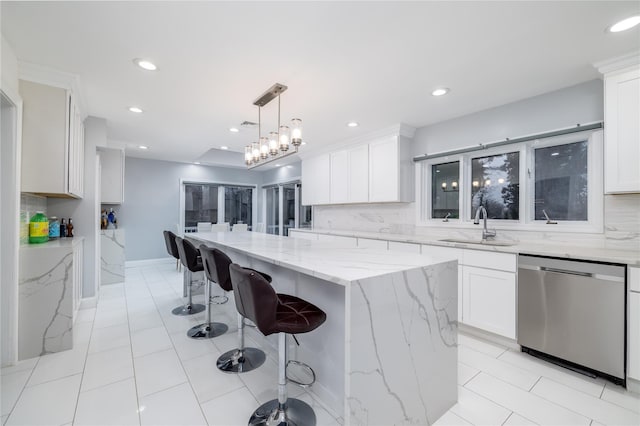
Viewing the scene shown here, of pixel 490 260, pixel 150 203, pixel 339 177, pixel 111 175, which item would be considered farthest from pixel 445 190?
pixel 150 203

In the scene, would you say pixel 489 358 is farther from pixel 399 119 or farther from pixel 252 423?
pixel 399 119

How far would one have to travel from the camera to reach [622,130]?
7.43 ft

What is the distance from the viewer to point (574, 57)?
225cm

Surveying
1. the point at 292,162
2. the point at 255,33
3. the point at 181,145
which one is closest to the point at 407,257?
the point at 255,33

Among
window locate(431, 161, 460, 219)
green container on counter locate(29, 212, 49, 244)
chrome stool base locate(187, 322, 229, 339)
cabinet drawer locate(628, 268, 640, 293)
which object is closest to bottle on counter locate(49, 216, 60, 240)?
green container on counter locate(29, 212, 49, 244)

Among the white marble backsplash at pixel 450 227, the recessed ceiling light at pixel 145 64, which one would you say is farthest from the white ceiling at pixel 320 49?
the white marble backsplash at pixel 450 227

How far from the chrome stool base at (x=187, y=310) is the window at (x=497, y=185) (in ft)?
12.0

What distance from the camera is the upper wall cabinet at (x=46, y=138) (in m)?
2.44

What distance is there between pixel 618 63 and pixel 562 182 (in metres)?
1.09

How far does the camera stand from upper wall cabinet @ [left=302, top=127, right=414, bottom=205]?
3984 mm

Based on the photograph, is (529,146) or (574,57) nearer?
(574,57)

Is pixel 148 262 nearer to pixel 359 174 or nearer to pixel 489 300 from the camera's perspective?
pixel 359 174

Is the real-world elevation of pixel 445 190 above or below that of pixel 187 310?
above

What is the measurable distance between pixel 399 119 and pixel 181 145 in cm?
390
